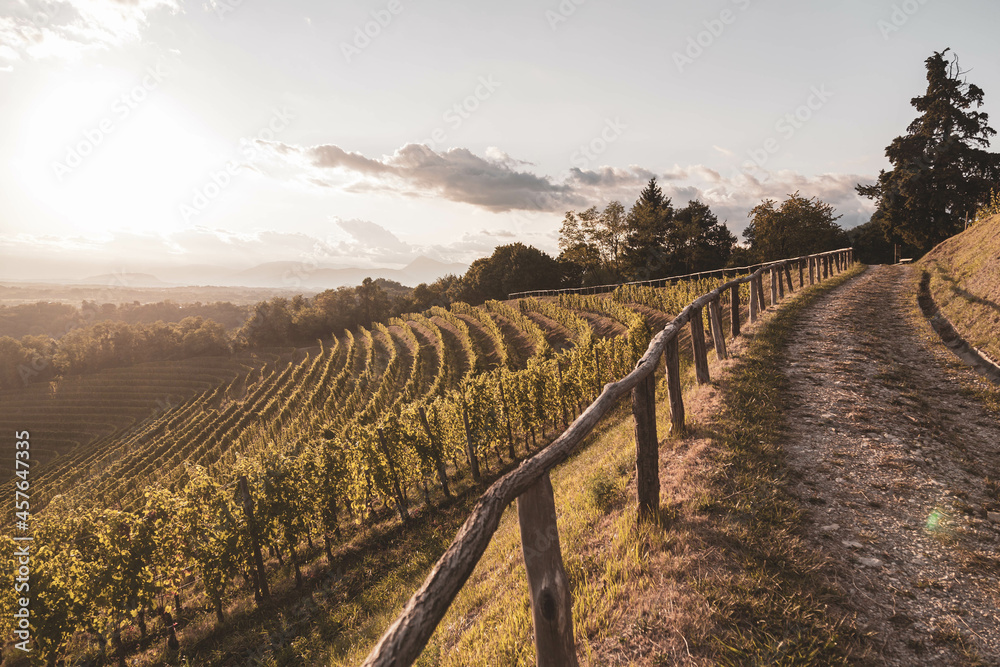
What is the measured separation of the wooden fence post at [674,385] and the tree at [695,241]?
4907cm

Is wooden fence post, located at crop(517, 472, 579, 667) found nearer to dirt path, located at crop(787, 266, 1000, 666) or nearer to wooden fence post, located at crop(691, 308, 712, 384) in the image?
dirt path, located at crop(787, 266, 1000, 666)

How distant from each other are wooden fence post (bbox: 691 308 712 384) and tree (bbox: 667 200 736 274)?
4700 cm

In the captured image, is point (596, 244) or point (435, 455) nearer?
point (435, 455)

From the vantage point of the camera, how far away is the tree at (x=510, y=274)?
72000mm

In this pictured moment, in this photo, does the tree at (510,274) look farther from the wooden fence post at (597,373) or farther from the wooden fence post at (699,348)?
the wooden fence post at (699,348)

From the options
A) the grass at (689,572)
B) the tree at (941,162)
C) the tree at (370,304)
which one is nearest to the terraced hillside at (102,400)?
the tree at (370,304)

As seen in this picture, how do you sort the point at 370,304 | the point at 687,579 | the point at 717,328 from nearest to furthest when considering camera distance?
the point at 687,579 → the point at 717,328 → the point at 370,304

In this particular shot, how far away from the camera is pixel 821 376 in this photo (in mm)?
7402

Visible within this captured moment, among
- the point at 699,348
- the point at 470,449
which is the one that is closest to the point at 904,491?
the point at 699,348

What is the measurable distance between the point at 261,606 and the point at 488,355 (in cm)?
2518

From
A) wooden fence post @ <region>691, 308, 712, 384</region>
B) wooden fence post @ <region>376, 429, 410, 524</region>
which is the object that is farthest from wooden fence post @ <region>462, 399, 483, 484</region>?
wooden fence post @ <region>691, 308, 712, 384</region>

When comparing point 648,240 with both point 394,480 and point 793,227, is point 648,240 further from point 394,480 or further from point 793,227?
point 394,480

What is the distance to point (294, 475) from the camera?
43.5 ft

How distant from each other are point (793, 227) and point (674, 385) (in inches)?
1979
